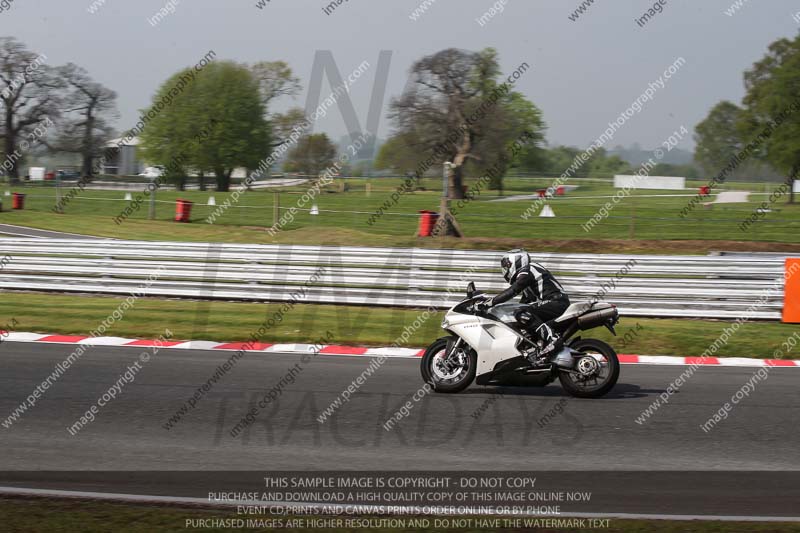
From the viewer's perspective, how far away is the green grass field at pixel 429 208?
80.5ft

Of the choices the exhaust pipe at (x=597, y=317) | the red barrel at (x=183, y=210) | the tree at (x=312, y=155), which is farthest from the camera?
the red barrel at (x=183, y=210)

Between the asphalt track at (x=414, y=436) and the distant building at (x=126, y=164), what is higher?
the distant building at (x=126, y=164)

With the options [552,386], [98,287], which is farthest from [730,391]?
[98,287]

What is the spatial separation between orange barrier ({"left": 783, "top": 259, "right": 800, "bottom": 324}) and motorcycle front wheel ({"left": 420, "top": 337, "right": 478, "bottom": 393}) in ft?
23.9

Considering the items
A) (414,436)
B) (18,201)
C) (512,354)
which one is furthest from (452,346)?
(18,201)

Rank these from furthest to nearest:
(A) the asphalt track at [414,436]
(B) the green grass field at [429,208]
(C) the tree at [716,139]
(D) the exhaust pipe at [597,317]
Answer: (C) the tree at [716,139] → (B) the green grass field at [429,208] → (D) the exhaust pipe at [597,317] → (A) the asphalt track at [414,436]

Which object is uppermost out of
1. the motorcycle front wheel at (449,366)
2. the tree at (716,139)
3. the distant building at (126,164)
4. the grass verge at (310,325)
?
the tree at (716,139)

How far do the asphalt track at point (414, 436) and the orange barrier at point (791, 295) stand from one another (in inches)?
162

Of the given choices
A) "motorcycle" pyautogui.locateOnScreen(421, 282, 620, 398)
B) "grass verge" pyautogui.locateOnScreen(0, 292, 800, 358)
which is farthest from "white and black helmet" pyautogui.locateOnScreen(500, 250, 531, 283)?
"grass verge" pyautogui.locateOnScreen(0, 292, 800, 358)

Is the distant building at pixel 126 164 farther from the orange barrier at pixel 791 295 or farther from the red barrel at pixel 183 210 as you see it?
the orange barrier at pixel 791 295

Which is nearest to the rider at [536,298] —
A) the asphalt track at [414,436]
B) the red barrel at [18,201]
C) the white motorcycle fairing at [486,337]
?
the white motorcycle fairing at [486,337]

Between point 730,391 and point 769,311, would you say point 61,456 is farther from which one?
point 769,311

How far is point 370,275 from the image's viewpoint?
598 inches

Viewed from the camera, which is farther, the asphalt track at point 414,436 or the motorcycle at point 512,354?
the motorcycle at point 512,354
